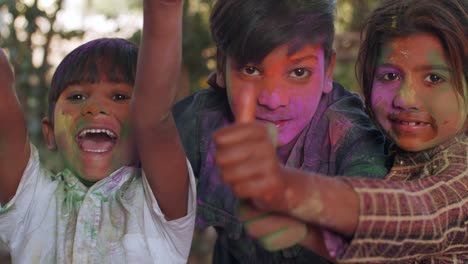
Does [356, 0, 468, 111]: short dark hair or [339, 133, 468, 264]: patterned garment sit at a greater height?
[356, 0, 468, 111]: short dark hair

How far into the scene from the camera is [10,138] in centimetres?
191

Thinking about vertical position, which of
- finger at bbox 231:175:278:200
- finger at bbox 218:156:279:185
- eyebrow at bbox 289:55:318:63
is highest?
eyebrow at bbox 289:55:318:63

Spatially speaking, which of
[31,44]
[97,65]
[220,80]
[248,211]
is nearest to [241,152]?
[248,211]

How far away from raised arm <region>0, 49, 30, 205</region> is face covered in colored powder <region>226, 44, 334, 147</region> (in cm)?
58

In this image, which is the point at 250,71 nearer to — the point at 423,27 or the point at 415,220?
the point at 423,27

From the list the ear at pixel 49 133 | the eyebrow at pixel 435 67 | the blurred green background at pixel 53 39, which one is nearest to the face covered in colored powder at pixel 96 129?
the ear at pixel 49 133

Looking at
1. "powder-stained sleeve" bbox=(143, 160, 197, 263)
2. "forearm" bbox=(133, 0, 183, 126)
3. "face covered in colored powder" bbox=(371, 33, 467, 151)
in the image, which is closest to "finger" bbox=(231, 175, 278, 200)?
"forearm" bbox=(133, 0, 183, 126)

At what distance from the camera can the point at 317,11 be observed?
2105mm

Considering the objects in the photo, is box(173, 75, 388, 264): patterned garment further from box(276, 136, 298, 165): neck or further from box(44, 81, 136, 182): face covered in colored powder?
box(44, 81, 136, 182): face covered in colored powder

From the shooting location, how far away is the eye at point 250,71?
2048 millimetres

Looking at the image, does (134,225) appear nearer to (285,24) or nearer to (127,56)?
(127,56)

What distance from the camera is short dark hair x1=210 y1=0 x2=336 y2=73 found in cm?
201

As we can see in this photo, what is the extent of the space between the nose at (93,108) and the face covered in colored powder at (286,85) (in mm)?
363

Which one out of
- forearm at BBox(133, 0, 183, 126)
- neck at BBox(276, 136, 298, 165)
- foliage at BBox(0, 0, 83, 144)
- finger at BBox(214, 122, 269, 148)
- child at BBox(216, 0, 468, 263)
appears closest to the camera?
finger at BBox(214, 122, 269, 148)
